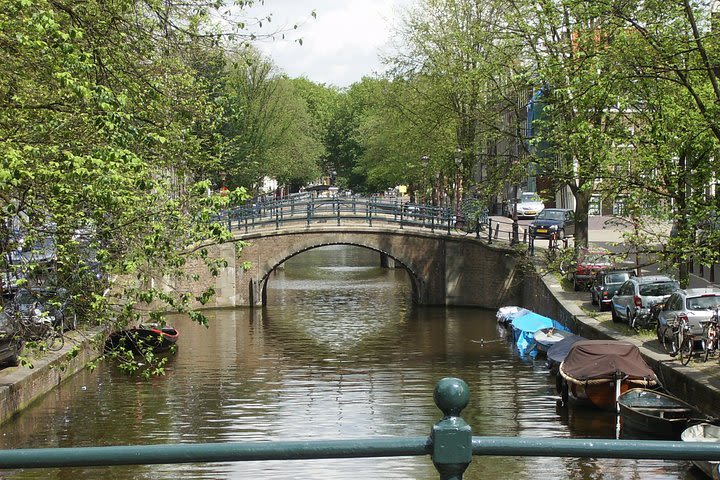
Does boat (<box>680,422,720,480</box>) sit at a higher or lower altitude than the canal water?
higher

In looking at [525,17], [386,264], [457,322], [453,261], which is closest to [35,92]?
[525,17]

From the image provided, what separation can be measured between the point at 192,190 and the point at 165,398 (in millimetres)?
12587

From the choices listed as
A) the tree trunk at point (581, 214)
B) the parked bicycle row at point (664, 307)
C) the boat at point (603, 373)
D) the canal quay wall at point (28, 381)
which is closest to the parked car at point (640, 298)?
the parked bicycle row at point (664, 307)

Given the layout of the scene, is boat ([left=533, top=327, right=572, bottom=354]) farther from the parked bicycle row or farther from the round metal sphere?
the round metal sphere

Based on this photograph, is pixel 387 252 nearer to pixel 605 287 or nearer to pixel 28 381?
pixel 605 287

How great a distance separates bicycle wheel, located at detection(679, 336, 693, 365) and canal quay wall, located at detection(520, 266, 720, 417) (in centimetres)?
16

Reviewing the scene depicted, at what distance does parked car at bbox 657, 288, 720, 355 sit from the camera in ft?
74.9

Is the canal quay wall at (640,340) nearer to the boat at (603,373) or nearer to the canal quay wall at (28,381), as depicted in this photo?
the boat at (603,373)

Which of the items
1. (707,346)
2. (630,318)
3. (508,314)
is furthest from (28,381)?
(508,314)

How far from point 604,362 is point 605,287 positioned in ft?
30.9

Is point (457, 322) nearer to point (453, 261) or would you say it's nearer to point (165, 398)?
point (453, 261)

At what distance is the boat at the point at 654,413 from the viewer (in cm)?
1841

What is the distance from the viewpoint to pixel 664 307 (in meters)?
25.2

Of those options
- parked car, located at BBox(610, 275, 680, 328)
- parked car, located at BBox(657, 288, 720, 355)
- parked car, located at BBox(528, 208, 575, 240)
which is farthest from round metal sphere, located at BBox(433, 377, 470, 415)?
parked car, located at BBox(528, 208, 575, 240)
